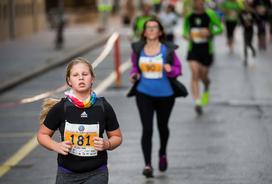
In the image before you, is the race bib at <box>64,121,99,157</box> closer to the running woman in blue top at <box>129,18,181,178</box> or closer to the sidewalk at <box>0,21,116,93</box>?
the running woman in blue top at <box>129,18,181,178</box>

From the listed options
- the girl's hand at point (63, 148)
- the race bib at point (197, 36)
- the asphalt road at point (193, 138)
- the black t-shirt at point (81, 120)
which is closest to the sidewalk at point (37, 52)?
the asphalt road at point (193, 138)

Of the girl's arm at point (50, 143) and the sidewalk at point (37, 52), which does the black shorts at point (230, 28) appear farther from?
the girl's arm at point (50, 143)

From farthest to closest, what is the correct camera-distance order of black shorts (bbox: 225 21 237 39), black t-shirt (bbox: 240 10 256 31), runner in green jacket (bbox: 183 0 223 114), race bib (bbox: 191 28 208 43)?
black shorts (bbox: 225 21 237 39) < black t-shirt (bbox: 240 10 256 31) < race bib (bbox: 191 28 208 43) < runner in green jacket (bbox: 183 0 223 114)

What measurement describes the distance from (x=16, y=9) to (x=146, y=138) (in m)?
25.4

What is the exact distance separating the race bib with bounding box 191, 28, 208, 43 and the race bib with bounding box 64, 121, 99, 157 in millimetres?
8650

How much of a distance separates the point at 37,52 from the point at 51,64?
435 centimetres

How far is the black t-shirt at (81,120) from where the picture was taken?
6.50m

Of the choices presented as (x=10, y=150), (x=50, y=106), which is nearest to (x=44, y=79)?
(x=10, y=150)

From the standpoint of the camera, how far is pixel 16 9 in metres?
34.9

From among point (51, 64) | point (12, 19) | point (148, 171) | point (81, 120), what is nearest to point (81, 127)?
point (81, 120)

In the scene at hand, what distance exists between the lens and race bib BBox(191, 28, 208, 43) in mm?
15016

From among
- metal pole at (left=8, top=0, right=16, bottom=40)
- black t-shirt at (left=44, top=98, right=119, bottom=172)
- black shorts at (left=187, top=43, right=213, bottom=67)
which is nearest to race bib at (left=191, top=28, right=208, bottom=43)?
black shorts at (left=187, top=43, right=213, bottom=67)

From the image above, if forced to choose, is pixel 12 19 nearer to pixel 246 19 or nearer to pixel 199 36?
pixel 246 19

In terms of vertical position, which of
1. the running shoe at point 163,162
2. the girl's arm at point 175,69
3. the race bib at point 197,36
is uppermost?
the girl's arm at point 175,69
